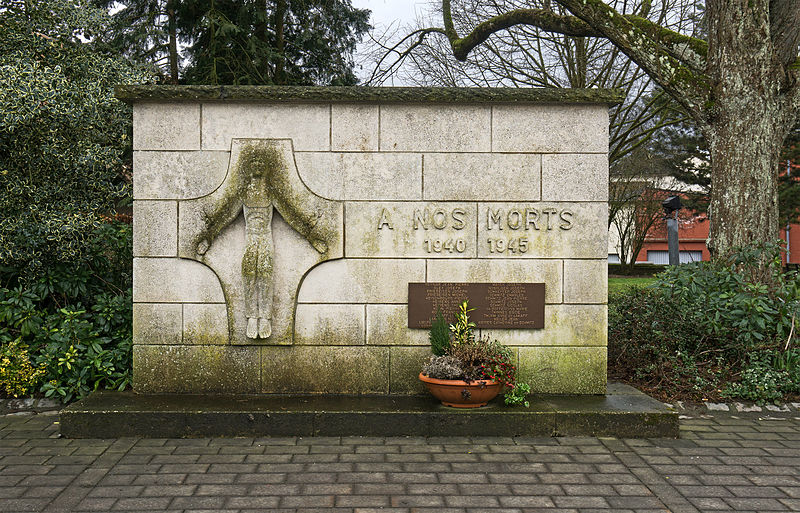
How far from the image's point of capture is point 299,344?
6.42 meters

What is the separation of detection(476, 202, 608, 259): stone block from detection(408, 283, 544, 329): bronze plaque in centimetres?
39

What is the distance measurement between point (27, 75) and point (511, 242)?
5.46 m

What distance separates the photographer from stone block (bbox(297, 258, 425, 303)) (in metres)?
6.41

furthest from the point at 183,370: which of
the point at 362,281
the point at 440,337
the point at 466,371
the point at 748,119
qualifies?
the point at 748,119

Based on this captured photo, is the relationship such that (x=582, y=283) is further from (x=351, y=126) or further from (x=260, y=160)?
(x=260, y=160)

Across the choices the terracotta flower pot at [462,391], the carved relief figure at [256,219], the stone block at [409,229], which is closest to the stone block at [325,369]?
the carved relief figure at [256,219]

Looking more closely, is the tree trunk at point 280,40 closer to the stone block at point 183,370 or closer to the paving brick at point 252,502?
the stone block at point 183,370

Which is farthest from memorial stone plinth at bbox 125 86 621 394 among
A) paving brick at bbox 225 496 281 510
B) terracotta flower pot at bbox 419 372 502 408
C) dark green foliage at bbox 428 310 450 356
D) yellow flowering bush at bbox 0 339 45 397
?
paving brick at bbox 225 496 281 510

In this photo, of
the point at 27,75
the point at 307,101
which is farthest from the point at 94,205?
the point at 307,101

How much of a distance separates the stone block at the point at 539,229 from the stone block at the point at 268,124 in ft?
5.69

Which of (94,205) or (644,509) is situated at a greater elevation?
(94,205)

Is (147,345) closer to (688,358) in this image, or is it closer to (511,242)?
(511,242)

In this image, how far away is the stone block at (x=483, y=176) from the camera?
6410 millimetres

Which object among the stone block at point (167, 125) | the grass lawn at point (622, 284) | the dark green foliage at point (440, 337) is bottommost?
the grass lawn at point (622, 284)
